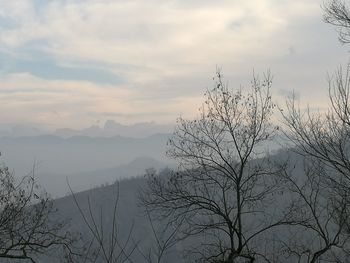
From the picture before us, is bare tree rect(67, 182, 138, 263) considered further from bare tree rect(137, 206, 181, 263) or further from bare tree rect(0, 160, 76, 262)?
bare tree rect(0, 160, 76, 262)

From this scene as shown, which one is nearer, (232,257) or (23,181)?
(232,257)

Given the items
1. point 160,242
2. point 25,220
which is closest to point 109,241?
point 160,242

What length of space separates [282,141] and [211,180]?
7.73 ft

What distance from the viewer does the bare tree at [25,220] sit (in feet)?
38.9

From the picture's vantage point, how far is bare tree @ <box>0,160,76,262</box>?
11844 mm

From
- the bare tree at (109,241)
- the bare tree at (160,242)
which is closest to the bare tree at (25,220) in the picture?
the bare tree at (160,242)

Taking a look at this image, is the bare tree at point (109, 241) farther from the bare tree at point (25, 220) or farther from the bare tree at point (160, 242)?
the bare tree at point (25, 220)

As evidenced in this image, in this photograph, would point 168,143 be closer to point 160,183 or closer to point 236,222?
point 160,183

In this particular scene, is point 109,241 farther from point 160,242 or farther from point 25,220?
point 25,220

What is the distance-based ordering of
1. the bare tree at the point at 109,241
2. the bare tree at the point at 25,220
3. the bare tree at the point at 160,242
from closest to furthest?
the bare tree at the point at 109,241 → the bare tree at the point at 160,242 → the bare tree at the point at 25,220

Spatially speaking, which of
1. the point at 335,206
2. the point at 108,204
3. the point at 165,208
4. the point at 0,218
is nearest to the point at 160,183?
the point at 165,208

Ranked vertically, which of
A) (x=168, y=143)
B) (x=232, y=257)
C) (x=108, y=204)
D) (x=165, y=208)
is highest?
(x=168, y=143)

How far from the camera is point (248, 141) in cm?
1333

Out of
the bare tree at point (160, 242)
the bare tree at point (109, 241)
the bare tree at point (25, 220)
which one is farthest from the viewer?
the bare tree at point (25, 220)
